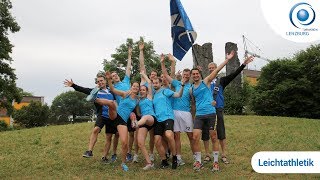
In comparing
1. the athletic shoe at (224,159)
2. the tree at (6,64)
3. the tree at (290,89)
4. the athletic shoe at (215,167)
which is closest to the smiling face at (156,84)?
the athletic shoe at (215,167)

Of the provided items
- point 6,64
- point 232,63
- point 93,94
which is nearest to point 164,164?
point 93,94

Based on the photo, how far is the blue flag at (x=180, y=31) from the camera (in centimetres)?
1198

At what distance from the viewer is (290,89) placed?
93.4ft

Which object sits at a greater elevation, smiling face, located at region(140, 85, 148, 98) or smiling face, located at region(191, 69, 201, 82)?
smiling face, located at region(191, 69, 201, 82)

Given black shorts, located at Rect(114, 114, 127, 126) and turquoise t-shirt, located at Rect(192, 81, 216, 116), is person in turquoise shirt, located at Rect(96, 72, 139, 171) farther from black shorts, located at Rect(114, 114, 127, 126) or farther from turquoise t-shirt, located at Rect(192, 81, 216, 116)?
turquoise t-shirt, located at Rect(192, 81, 216, 116)

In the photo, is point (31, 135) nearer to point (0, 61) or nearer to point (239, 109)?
point (239, 109)

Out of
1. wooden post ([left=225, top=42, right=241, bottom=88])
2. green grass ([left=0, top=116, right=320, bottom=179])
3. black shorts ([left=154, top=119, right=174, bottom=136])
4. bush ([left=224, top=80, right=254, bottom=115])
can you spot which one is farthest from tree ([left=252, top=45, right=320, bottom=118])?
black shorts ([left=154, top=119, right=174, bottom=136])

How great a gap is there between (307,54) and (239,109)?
8712 mm

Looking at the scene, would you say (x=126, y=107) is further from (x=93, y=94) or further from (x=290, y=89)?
(x=290, y=89)

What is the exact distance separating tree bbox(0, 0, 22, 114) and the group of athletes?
2528cm

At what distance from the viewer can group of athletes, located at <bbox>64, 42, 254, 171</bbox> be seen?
9688 mm

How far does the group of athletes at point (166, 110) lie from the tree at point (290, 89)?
19.5 m

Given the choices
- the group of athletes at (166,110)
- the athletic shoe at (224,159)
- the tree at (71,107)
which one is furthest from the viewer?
the tree at (71,107)

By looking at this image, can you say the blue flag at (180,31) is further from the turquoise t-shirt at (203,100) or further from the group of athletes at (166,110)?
the turquoise t-shirt at (203,100)
